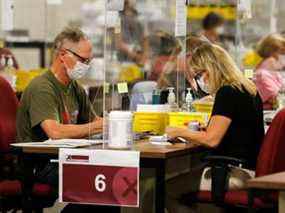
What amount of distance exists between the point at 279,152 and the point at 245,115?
0.40 metres

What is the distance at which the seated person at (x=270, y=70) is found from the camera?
7473 millimetres

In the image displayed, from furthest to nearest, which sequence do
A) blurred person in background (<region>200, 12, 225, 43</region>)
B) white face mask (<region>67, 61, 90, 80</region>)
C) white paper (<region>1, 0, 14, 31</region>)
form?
blurred person in background (<region>200, 12, 225, 43</region>), white paper (<region>1, 0, 14, 31</region>), white face mask (<region>67, 61, 90, 80</region>)

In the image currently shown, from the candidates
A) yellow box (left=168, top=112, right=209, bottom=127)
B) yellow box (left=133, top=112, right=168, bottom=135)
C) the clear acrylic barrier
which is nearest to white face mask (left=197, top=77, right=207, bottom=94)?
yellow box (left=168, top=112, right=209, bottom=127)

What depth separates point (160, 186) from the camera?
447 centimetres

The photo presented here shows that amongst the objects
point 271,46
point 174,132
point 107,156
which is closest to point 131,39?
point 174,132

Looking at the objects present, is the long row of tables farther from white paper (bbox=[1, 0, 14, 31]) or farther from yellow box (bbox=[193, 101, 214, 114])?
white paper (bbox=[1, 0, 14, 31])

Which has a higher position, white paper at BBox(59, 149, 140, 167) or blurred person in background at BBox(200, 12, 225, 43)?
blurred person in background at BBox(200, 12, 225, 43)

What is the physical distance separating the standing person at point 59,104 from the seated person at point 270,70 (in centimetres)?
A: 226

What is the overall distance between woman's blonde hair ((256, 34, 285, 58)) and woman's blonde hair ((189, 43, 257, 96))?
147 inches

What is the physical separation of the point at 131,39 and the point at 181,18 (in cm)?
37

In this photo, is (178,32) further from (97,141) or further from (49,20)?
(49,20)

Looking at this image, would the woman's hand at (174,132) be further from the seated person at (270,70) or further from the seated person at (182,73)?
the seated person at (270,70)

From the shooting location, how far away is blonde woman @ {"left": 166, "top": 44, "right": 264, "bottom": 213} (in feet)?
15.8

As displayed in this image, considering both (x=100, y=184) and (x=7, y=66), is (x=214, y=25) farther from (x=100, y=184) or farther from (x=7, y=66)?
(x=100, y=184)
